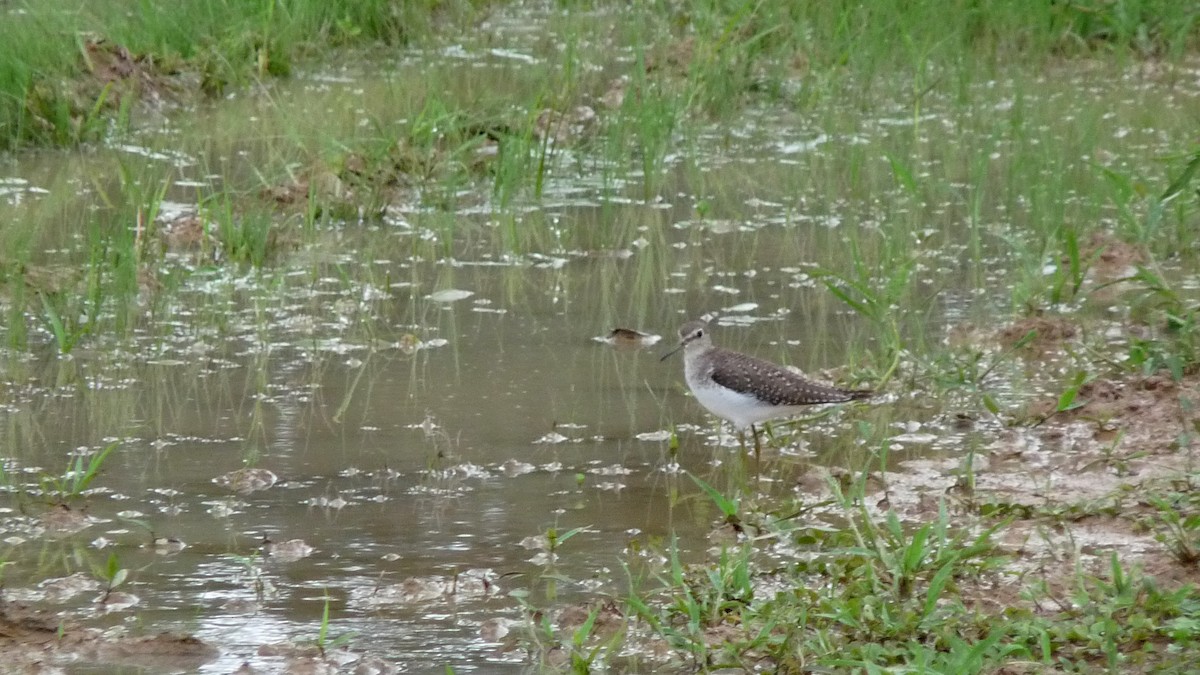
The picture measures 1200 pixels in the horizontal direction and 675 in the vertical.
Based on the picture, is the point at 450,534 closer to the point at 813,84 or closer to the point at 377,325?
the point at 377,325

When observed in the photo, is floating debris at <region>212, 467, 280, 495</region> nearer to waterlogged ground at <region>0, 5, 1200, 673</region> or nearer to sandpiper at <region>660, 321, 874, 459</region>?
waterlogged ground at <region>0, 5, 1200, 673</region>

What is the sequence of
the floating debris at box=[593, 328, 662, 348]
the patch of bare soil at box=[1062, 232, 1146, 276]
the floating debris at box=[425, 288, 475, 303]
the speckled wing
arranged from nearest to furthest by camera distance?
the speckled wing → the floating debris at box=[593, 328, 662, 348] → the floating debris at box=[425, 288, 475, 303] → the patch of bare soil at box=[1062, 232, 1146, 276]

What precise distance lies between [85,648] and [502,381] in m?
2.70

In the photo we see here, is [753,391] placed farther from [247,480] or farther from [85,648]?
[85,648]

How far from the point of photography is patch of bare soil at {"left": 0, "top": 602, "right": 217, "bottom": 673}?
458cm

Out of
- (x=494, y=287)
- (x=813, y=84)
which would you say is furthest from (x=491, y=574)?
(x=813, y=84)

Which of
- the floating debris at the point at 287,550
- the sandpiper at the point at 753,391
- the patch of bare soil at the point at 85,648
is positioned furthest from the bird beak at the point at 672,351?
the patch of bare soil at the point at 85,648

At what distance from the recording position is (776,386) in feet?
20.6

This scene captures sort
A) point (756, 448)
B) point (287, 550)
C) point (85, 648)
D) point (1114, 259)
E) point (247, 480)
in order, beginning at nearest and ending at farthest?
1. point (85, 648)
2. point (287, 550)
3. point (247, 480)
4. point (756, 448)
5. point (1114, 259)

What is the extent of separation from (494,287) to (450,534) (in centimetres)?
290

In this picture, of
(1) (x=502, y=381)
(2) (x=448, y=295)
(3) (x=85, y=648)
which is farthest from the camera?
(2) (x=448, y=295)

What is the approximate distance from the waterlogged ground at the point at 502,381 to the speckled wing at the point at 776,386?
0.18 meters

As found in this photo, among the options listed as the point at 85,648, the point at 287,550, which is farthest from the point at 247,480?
the point at 85,648

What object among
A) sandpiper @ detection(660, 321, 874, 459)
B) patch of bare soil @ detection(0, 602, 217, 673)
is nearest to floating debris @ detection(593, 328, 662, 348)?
sandpiper @ detection(660, 321, 874, 459)
